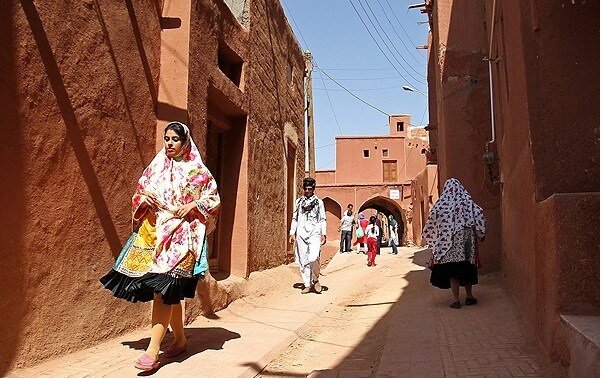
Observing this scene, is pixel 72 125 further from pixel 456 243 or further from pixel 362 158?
pixel 362 158

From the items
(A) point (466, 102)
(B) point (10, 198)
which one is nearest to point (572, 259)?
(B) point (10, 198)

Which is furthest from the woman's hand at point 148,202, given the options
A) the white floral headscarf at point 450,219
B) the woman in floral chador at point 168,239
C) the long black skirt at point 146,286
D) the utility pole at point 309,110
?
the utility pole at point 309,110

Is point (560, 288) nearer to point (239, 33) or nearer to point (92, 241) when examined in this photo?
point (92, 241)

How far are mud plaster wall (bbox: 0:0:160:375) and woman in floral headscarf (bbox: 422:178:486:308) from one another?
3.17 metres

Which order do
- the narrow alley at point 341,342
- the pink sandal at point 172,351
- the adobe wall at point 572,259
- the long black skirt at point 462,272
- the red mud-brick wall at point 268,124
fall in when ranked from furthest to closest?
1. the red mud-brick wall at point 268,124
2. the long black skirt at point 462,272
3. the pink sandal at point 172,351
4. the narrow alley at point 341,342
5. the adobe wall at point 572,259

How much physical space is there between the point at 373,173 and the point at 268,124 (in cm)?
2373

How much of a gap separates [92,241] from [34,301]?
69 cm

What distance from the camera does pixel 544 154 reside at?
11.0 ft

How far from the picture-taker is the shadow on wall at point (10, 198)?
297 centimetres

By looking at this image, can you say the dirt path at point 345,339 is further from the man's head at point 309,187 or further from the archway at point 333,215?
the archway at point 333,215

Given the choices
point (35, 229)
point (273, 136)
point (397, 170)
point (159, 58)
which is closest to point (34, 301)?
point (35, 229)

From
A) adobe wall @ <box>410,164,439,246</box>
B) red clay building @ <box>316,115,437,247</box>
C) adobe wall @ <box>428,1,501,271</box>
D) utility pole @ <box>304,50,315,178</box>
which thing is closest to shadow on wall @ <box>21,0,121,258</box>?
adobe wall @ <box>428,1,501,271</box>

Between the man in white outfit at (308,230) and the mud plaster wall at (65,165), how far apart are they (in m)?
3.16

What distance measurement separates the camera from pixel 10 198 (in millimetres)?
3033
